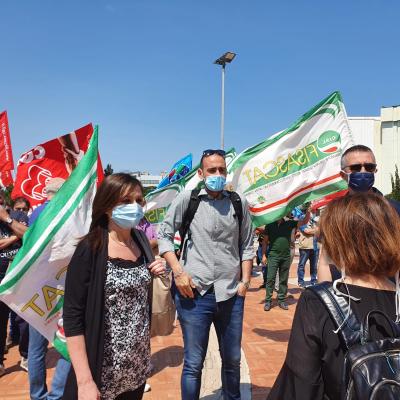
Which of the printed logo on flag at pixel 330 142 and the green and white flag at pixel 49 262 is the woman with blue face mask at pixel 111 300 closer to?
the green and white flag at pixel 49 262

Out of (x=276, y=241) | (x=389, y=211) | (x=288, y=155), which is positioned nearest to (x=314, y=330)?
(x=389, y=211)

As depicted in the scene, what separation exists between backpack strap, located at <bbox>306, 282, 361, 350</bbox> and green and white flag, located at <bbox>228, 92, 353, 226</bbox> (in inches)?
131

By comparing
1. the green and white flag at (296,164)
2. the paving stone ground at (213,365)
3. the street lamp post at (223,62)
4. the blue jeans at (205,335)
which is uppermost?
the street lamp post at (223,62)

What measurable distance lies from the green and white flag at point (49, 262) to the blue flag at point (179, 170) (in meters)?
5.54

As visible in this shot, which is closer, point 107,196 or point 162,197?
point 107,196

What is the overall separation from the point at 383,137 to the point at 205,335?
1944 inches

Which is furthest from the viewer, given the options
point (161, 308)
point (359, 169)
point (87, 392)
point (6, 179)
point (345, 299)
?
point (6, 179)

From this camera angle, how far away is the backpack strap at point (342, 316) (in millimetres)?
1197

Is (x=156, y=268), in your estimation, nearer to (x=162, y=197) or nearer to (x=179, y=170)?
(x=162, y=197)

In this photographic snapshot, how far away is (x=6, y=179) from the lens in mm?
8766

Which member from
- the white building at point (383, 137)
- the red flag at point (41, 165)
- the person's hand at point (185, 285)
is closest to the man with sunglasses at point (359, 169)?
the person's hand at point (185, 285)

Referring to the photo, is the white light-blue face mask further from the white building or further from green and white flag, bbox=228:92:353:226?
the white building

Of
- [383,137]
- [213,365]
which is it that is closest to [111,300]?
[213,365]

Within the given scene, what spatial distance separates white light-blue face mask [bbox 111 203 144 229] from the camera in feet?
6.94
